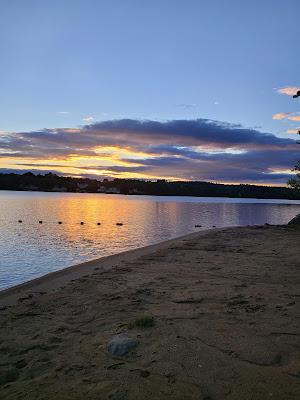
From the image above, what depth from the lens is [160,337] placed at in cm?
740

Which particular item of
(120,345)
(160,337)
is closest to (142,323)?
(160,337)

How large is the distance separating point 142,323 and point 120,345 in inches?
45.8

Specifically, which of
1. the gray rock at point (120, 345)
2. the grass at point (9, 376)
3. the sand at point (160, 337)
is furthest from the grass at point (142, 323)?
the grass at point (9, 376)

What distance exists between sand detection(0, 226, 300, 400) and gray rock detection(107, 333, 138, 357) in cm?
10

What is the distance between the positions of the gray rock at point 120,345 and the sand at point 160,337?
10 centimetres

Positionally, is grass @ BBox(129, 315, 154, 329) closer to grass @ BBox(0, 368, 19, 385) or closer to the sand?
the sand

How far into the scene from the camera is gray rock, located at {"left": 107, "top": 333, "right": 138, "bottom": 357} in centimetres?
678

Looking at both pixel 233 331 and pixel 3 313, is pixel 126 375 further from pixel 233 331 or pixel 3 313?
pixel 3 313

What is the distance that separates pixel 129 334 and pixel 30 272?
12.4m

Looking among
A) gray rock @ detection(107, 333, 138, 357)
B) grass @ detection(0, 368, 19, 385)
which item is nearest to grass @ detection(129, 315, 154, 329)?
gray rock @ detection(107, 333, 138, 357)

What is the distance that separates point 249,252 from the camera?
65.3 feet

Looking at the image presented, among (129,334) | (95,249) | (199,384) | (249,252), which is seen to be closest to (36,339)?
(129,334)

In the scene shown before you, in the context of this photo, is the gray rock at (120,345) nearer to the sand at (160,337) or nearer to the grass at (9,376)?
the sand at (160,337)

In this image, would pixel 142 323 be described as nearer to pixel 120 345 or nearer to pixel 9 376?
pixel 120 345
